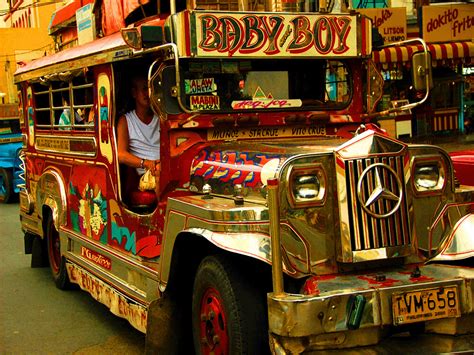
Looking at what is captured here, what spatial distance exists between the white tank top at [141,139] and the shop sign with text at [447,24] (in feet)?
43.4

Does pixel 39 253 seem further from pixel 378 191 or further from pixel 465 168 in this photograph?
pixel 378 191

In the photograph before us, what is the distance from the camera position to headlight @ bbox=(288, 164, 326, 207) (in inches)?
154

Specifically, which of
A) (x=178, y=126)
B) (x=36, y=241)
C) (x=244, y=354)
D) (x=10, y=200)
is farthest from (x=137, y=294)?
(x=10, y=200)

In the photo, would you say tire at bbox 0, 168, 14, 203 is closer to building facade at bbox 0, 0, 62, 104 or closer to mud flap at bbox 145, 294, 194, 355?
mud flap at bbox 145, 294, 194, 355

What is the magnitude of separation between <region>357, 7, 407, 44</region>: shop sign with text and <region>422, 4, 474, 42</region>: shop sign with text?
722 mm

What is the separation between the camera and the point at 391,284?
12.3ft

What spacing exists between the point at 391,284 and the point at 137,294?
2.23 m

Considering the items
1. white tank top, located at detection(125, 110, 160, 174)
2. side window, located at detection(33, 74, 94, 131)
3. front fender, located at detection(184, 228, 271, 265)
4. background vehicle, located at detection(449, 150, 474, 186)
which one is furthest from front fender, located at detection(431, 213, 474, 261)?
side window, located at detection(33, 74, 94, 131)

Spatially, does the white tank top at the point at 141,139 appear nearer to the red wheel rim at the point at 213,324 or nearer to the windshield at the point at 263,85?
the windshield at the point at 263,85

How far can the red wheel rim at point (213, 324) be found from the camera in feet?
13.7

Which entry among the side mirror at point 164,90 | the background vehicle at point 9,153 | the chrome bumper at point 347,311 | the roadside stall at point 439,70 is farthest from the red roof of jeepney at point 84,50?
the roadside stall at point 439,70

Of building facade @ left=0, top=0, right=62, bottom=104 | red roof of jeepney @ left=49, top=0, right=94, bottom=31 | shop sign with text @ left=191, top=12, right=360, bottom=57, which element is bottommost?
shop sign with text @ left=191, top=12, right=360, bottom=57

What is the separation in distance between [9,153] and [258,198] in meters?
13.1

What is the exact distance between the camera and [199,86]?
17.0 feet
